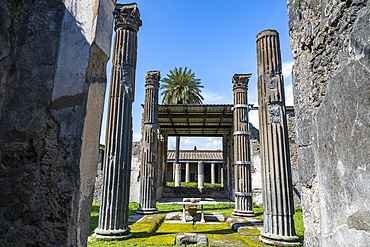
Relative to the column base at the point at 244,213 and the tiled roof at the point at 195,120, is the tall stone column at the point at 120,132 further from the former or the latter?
the tiled roof at the point at 195,120

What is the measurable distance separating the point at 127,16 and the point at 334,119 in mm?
6323

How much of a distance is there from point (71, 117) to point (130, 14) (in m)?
5.76

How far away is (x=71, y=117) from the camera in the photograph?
2.03 m

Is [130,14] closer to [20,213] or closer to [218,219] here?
[20,213]

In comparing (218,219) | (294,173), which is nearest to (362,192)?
(218,219)

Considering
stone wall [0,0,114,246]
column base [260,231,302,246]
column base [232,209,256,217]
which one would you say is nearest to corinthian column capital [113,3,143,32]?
stone wall [0,0,114,246]

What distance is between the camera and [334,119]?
2.15 m

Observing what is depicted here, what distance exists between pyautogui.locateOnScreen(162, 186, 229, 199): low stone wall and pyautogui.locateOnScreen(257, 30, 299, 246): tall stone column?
13823 millimetres

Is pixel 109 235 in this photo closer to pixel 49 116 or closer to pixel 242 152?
pixel 49 116

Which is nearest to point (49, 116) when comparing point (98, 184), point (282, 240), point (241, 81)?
point (282, 240)

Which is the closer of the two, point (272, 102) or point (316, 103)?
point (316, 103)

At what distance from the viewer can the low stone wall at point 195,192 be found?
19.3m

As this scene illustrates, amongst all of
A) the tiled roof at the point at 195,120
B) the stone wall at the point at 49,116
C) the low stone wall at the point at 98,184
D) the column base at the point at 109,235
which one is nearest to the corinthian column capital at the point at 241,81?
the tiled roof at the point at 195,120

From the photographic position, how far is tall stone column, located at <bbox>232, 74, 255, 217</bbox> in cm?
1018
